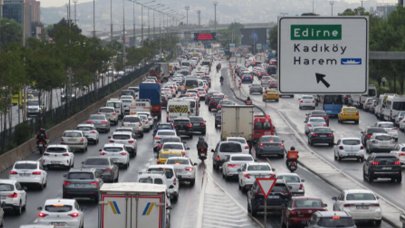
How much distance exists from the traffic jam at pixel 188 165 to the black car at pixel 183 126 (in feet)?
0.21

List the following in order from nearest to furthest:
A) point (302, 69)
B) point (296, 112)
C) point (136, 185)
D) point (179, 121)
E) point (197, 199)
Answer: point (302, 69) < point (136, 185) < point (197, 199) < point (179, 121) < point (296, 112)

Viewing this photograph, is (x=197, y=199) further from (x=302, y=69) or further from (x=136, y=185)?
(x=302, y=69)

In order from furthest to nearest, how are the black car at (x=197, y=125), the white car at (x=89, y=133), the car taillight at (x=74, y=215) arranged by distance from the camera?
the black car at (x=197, y=125), the white car at (x=89, y=133), the car taillight at (x=74, y=215)

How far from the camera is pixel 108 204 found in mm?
27281

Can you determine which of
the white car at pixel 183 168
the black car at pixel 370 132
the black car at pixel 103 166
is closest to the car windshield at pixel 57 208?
the black car at pixel 103 166

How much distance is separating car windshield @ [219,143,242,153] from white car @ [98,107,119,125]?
29.0 m

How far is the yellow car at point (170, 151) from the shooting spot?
54.1 m

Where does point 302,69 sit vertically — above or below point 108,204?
above

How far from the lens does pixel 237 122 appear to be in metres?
68.4

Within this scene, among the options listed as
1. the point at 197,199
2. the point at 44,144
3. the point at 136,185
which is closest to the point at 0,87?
the point at 44,144

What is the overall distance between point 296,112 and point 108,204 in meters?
75.5

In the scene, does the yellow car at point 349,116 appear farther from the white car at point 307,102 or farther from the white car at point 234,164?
the white car at point 234,164

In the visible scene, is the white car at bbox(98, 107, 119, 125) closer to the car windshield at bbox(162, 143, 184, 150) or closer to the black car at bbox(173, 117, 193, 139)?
the black car at bbox(173, 117, 193, 139)

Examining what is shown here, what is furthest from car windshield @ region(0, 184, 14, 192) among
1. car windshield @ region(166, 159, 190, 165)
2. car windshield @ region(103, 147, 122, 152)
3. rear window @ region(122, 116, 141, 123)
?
rear window @ region(122, 116, 141, 123)
